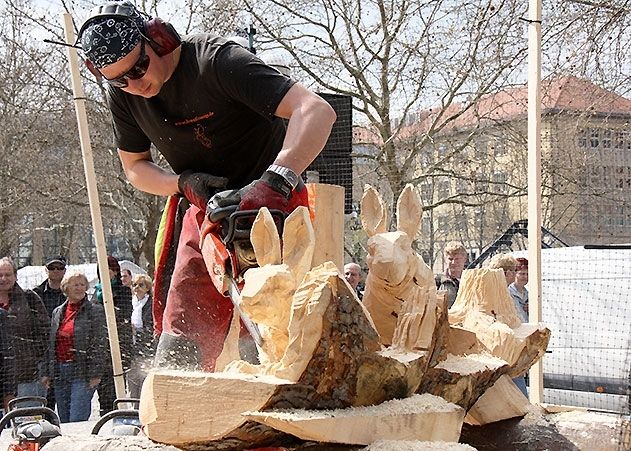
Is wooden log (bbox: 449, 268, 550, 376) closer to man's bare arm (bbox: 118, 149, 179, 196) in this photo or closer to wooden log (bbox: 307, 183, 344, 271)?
wooden log (bbox: 307, 183, 344, 271)

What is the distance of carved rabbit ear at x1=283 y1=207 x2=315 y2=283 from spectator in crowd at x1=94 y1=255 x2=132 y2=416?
4193mm

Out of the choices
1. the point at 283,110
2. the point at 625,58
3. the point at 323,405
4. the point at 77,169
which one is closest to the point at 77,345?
the point at 283,110

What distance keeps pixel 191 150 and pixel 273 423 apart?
1176 millimetres

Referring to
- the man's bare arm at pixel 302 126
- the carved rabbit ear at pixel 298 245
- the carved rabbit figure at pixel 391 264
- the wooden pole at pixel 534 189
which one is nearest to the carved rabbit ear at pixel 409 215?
the carved rabbit figure at pixel 391 264

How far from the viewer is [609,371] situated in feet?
18.9

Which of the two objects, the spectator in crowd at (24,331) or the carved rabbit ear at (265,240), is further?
the spectator in crowd at (24,331)

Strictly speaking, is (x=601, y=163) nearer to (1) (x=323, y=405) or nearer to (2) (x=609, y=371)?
(2) (x=609, y=371)

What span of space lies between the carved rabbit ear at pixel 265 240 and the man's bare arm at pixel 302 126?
35 cm

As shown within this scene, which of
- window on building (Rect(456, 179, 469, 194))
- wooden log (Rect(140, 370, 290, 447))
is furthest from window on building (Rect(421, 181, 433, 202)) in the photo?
wooden log (Rect(140, 370, 290, 447))

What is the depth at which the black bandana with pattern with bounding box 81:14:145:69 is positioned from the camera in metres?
2.15

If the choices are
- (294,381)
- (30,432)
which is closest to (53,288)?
(30,432)

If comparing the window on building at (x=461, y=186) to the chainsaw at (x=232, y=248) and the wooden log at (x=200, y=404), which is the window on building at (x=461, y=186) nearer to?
the chainsaw at (x=232, y=248)

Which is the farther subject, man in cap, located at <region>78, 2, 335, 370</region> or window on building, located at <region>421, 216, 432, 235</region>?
window on building, located at <region>421, 216, 432, 235</region>

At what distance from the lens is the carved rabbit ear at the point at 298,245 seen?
5.76 feet
